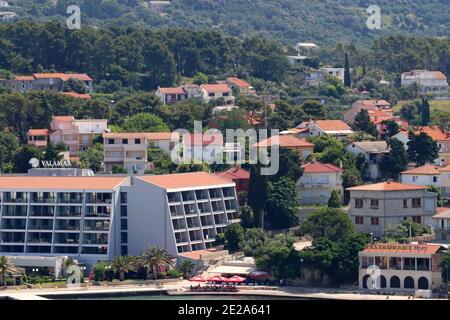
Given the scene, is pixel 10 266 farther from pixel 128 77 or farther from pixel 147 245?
pixel 128 77

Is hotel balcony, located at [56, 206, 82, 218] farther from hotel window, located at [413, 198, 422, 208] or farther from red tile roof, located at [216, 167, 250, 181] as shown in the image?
hotel window, located at [413, 198, 422, 208]

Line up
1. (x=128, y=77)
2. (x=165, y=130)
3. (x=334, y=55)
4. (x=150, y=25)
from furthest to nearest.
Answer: (x=150, y=25)
(x=334, y=55)
(x=128, y=77)
(x=165, y=130)

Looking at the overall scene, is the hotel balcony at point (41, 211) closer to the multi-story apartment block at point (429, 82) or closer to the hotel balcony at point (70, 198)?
the hotel balcony at point (70, 198)

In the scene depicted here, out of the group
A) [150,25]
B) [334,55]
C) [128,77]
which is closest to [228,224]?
[128,77]

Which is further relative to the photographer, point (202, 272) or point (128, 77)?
point (128, 77)

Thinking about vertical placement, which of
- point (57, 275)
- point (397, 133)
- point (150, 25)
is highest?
point (150, 25)

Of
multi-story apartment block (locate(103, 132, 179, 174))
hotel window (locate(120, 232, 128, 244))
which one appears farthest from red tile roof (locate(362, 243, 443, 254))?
multi-story apartment block (locate(103, 132, 179, 174))

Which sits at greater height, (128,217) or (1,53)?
(1,53)
